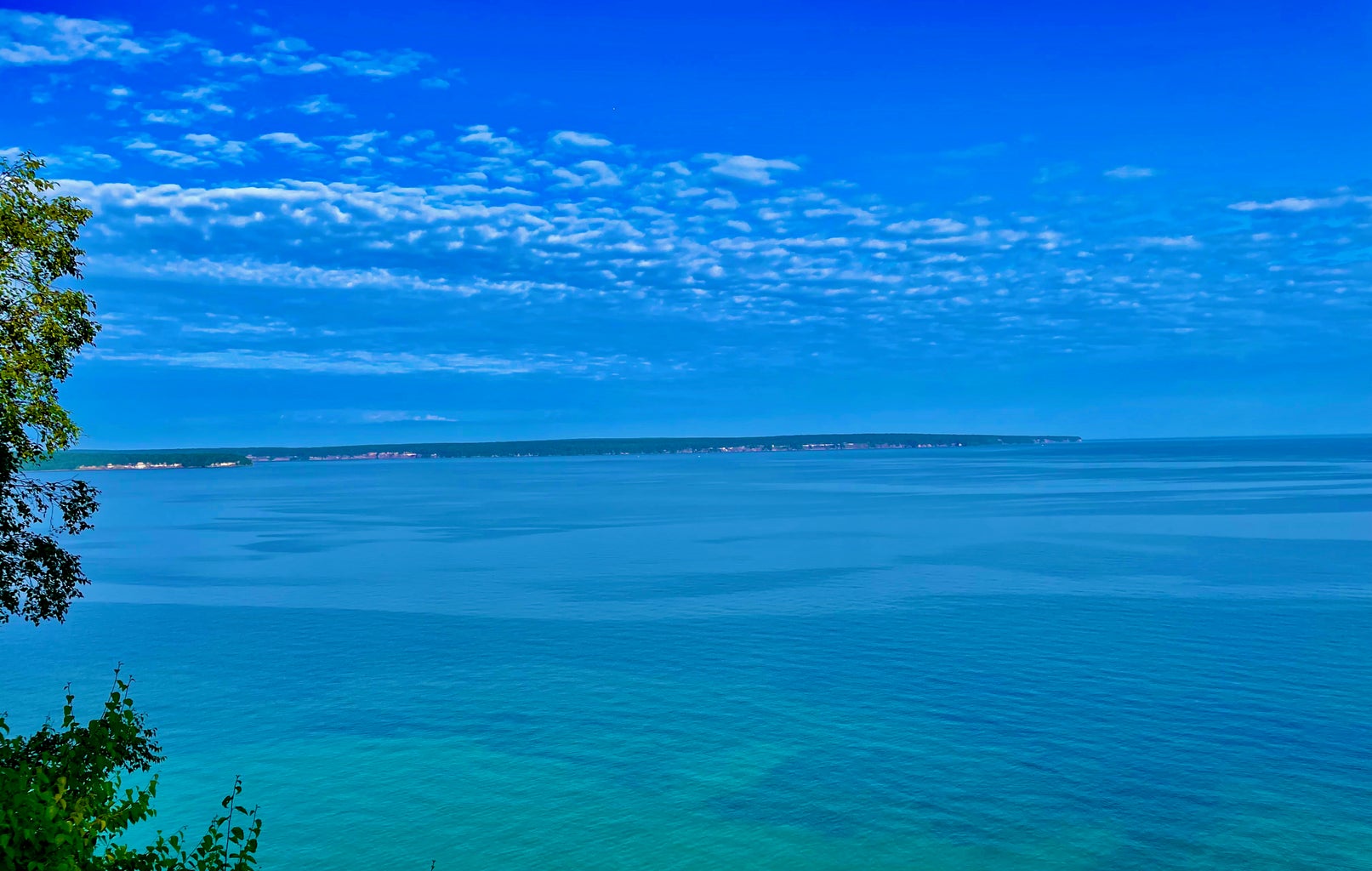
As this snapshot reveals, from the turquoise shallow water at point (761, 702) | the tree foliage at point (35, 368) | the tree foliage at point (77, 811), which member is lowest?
the turquoise shallow water at point (761, 702)

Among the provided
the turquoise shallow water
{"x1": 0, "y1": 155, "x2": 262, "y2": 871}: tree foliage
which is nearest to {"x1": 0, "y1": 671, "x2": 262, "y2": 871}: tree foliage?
{"x1": 0, "y1": 155, "x2": 262, "y2": 871}: tree foliage

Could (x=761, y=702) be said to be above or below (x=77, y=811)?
below

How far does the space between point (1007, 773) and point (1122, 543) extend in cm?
7596

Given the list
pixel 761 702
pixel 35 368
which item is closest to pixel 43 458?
pixel 35 368

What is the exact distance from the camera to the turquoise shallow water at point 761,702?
31.5 metres

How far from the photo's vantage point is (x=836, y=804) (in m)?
33.6

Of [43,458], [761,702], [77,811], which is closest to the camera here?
[77,811]

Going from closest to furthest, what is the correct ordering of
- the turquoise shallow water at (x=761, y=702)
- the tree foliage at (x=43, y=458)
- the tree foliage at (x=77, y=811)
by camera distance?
the tree foliage at (x=77, y=811), the tree foliage at (x=43, y=458), the turquoise shallow water at (x=761, y=702)

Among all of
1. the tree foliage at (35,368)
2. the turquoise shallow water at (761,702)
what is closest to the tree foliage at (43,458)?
the tree foliage at (35,368)

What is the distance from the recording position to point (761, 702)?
45844 millimetres

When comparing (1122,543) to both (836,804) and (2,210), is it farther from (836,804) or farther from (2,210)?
(2,210)

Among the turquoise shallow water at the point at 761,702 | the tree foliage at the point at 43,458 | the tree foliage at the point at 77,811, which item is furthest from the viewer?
the turquoise shallow water at the point at 761,702

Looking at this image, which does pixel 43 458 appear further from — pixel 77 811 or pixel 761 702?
pixel 761 702

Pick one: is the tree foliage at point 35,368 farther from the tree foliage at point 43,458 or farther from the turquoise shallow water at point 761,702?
the turquoise shallow water at point 761,702
